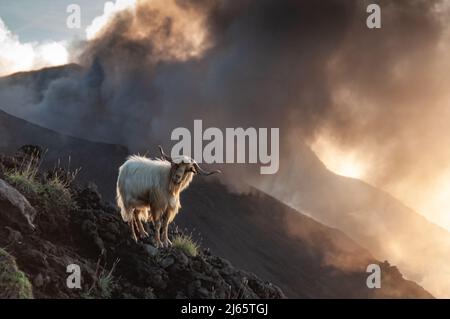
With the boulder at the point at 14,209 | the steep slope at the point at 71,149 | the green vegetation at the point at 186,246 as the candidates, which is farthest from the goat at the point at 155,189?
the steep slope at the point at 71,149

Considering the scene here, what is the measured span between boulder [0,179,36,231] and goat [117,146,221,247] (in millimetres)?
2808

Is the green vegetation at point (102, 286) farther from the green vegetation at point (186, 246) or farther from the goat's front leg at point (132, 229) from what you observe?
the green vegetation at point (186, 246)

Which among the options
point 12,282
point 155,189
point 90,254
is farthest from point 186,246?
point 12,282

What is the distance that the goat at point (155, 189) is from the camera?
14500 mm

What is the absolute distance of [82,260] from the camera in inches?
472

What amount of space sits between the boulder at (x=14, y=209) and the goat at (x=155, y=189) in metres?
2.81

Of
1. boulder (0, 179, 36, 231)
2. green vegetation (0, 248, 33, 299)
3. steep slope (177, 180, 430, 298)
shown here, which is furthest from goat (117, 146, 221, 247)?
steep slope (177, 180, 430, 298)

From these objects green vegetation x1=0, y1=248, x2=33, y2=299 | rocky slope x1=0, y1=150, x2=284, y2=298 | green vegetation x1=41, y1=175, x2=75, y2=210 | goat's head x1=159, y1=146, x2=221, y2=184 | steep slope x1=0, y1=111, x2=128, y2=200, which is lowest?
green vegetation x1=0, y1=248, x2=33, y2=299

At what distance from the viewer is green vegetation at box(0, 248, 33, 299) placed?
9.16 m

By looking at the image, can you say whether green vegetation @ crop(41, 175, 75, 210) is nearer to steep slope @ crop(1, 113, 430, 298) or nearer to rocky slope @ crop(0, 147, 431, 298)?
rocky slope @ crop(0, 147, 431, 298)

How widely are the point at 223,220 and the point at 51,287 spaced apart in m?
→ 136

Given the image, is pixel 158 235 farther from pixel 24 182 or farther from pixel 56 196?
pixel 24 182

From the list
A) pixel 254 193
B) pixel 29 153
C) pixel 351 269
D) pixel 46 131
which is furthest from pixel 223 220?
pixel 29 153
